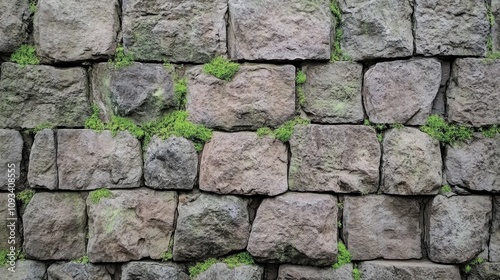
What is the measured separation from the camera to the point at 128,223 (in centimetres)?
209

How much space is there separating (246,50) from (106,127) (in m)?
0.80

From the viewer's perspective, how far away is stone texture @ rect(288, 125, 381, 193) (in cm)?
206

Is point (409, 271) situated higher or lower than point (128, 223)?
lower

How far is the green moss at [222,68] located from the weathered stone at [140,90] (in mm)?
200

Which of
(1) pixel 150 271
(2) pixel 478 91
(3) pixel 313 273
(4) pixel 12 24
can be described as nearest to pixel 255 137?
(3) pixel 313 273

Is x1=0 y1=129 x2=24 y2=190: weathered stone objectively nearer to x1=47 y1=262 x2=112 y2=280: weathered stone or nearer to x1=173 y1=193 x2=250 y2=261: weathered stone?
x1=47 y1=262 x2=112 y2=280: weathered stone

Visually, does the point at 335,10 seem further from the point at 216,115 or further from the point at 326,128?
the point at 216,115

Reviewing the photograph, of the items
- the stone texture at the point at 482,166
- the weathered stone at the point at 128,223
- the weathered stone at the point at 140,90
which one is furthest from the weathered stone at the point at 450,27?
the weathered stone at the point at 128,223

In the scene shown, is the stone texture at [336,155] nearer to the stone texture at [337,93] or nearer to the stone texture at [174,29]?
the stone texture at [337,93]

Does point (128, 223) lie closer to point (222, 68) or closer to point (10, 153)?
point (10, 153)

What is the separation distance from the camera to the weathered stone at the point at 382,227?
210 centimetres

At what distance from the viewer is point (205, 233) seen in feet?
6.80

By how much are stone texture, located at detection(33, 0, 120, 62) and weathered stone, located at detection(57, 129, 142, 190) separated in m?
0.40

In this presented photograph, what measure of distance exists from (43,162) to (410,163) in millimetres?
1828
